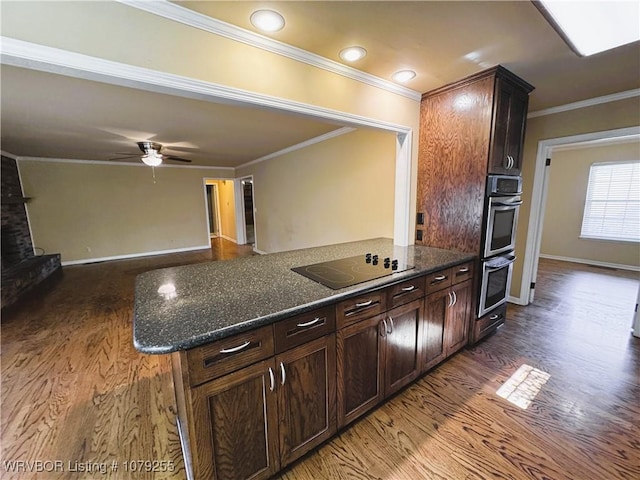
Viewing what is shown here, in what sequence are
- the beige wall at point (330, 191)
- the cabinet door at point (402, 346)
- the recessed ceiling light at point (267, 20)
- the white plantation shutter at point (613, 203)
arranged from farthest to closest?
the white plantation shutter at point (613, 203) < the beige wall at point (330, 191) < the cabinet door at point (402, 346) < the recessed ceiling light at point (267, 20)

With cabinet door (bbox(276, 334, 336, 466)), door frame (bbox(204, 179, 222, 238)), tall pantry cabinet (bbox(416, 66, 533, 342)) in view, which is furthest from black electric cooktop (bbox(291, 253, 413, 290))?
door frame (bbox(204, 179, 222, 238))

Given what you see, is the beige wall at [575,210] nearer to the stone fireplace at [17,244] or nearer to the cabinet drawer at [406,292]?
the cabinet drawer at [406,292]

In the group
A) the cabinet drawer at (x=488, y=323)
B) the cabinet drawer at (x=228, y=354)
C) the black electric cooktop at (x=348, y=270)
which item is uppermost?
the black electric cooktop at (x=348, y=270)

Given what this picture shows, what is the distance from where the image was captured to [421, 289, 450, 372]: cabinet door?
1922mm

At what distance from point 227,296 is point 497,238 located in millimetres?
2371

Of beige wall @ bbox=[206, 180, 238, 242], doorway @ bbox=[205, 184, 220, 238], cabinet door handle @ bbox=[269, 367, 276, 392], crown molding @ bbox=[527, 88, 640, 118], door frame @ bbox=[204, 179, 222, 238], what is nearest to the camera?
cabinet door handle @ bbox=[269, 367, 276, 392]

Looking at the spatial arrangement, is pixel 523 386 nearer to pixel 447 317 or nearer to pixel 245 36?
pixel 447 317

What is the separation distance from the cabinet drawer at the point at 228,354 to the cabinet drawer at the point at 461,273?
1.60 metres

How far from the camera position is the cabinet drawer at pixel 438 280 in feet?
6.18

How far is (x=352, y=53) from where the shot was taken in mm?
1726

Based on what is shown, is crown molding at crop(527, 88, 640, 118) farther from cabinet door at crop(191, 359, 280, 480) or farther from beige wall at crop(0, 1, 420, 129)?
cabinet door at crop(191, 359, 280, 480)

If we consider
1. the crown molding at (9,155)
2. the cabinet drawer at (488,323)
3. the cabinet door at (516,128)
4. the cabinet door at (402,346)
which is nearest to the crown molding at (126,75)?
the cabinet door at (402,346)

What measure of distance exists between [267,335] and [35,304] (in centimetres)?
458

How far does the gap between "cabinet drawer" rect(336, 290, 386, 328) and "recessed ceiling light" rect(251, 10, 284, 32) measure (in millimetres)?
1563
